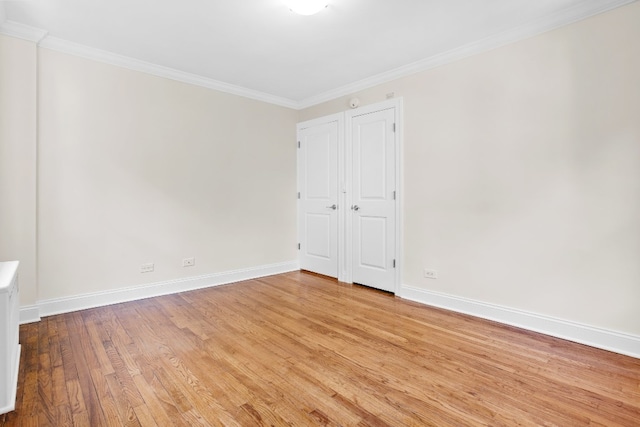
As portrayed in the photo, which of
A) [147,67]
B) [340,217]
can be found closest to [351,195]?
[340,217]

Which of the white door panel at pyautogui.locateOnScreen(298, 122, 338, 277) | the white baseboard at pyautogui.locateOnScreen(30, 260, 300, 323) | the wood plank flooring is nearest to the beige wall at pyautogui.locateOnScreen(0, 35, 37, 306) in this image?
the white baseboard at pyautogui.locateOnScreen(30, 260, 300, 323)

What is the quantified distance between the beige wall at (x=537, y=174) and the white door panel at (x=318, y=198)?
1.21 metres

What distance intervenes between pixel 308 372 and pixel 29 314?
263 centimetres

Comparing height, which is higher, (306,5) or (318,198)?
(306,5)

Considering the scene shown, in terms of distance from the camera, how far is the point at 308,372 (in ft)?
6.61

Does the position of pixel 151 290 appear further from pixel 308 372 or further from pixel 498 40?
pixel 498 40

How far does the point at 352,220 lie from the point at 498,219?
177 cm

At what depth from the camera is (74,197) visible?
10.1 ft

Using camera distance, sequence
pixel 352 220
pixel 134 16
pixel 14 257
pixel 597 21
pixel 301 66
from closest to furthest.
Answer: pixel 597 21
pixel 134 16
pixel 14 257
pixel 301 66
pixel 352 220

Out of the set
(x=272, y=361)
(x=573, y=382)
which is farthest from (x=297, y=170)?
(x=573, y=382)

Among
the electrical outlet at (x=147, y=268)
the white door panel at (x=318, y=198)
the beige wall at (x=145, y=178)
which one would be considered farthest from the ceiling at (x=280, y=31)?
the electrical outlet at (x=147, y=268)

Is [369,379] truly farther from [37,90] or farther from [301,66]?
[37,90]

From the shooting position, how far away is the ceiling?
2.42m

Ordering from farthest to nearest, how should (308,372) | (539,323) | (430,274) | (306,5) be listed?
1. (430,274)
2. (539,323)
3. (306,5)
4. (308,372)
